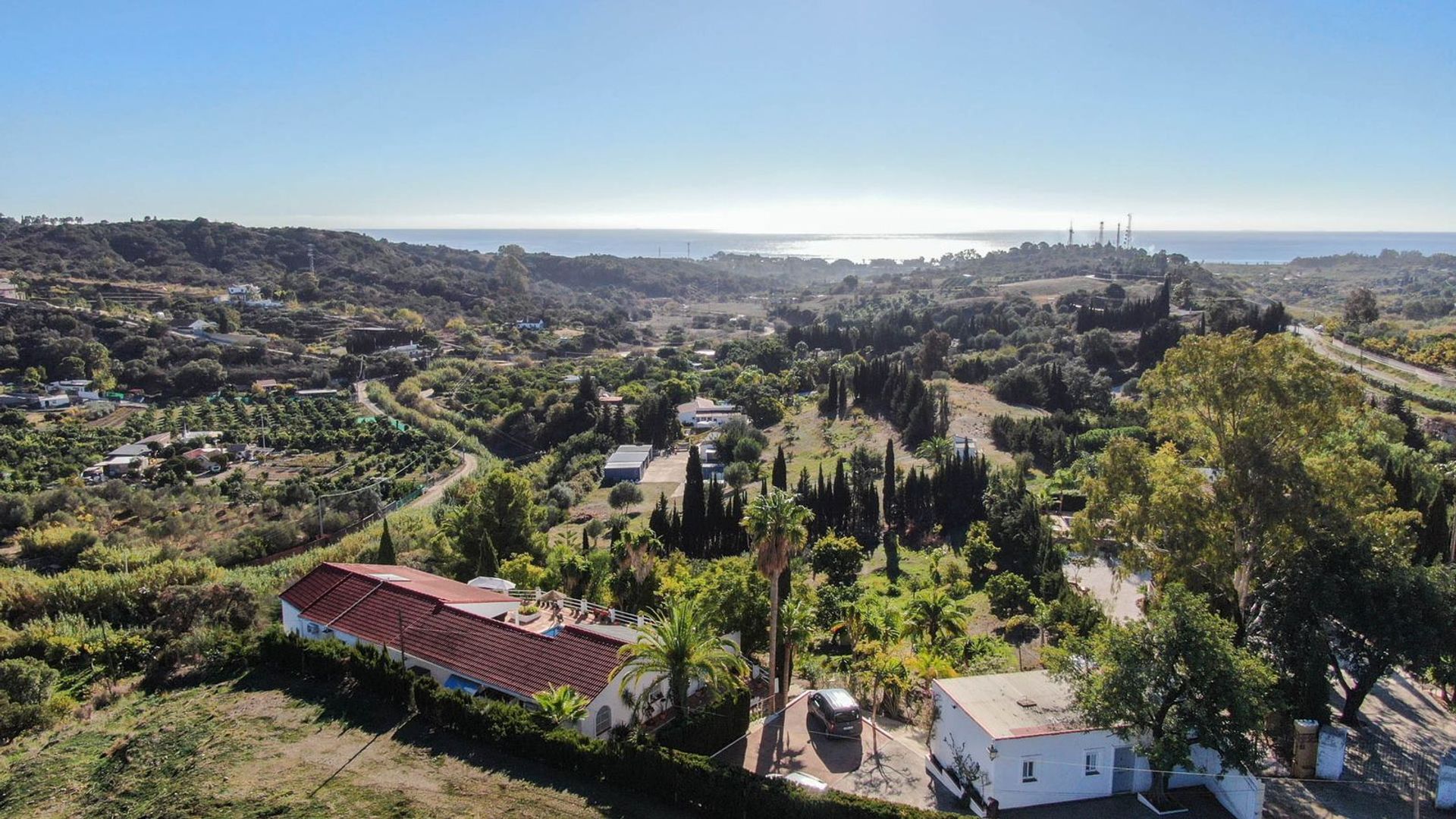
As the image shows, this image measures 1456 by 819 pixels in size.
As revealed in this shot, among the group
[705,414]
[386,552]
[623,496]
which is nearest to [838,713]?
[386,552]

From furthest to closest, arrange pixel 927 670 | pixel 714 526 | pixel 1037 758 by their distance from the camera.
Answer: pixel 714 526 → pixel 927 670 → pixel 1037 758

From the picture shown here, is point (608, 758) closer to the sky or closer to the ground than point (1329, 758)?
closer to the sky

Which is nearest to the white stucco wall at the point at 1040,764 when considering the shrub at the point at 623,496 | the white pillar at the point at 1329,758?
the white pillar at the point at 1329,758

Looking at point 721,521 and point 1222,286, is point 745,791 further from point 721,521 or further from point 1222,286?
point 1222,286

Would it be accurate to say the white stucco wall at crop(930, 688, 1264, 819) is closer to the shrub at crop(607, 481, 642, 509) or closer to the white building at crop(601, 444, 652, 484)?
the shrub at crop(607, 481, 642, 509)

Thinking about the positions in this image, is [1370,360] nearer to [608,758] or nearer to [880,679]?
[880,679]

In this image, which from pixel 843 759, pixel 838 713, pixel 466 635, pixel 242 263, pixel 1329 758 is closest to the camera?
pixel 1329 758
